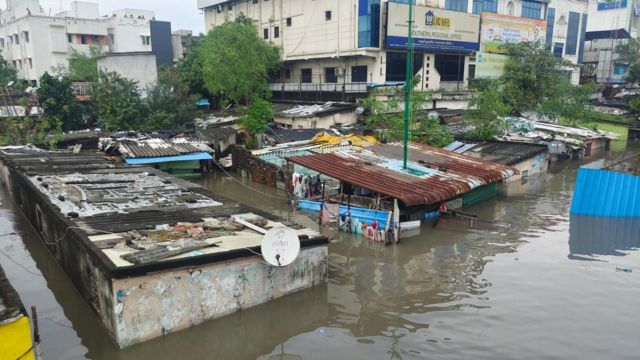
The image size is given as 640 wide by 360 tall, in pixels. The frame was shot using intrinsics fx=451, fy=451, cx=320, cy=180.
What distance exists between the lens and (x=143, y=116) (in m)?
31.9

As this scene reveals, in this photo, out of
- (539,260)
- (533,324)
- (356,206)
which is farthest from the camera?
(356,206)

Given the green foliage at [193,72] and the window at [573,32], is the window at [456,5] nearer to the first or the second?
the window at [573,32]

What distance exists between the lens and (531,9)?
4862 cm

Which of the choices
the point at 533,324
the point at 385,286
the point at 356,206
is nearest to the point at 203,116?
the point at 356,206

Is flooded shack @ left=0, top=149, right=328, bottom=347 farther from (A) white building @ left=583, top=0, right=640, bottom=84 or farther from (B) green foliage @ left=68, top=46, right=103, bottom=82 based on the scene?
(A) white building @ left=583, top=0, right=640, bottom=84

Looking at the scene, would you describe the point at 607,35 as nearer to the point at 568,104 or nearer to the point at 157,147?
the point at 568,104

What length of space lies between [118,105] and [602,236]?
29.1 meters

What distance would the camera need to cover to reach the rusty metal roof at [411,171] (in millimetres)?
16109

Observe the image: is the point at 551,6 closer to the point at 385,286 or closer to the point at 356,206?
the point at 356,206

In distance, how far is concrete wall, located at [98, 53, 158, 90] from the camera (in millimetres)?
37062

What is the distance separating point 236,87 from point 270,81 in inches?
369

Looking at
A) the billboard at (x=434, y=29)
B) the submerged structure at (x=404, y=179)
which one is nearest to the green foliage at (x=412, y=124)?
the submerged structure at (x=404, y=179)

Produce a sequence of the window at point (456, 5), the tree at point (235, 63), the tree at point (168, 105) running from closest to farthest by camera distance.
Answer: the tree at point (168, 105) → the tree at point (235, 63) → the window at point (456, 5)

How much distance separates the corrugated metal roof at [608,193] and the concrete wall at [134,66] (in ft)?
104
